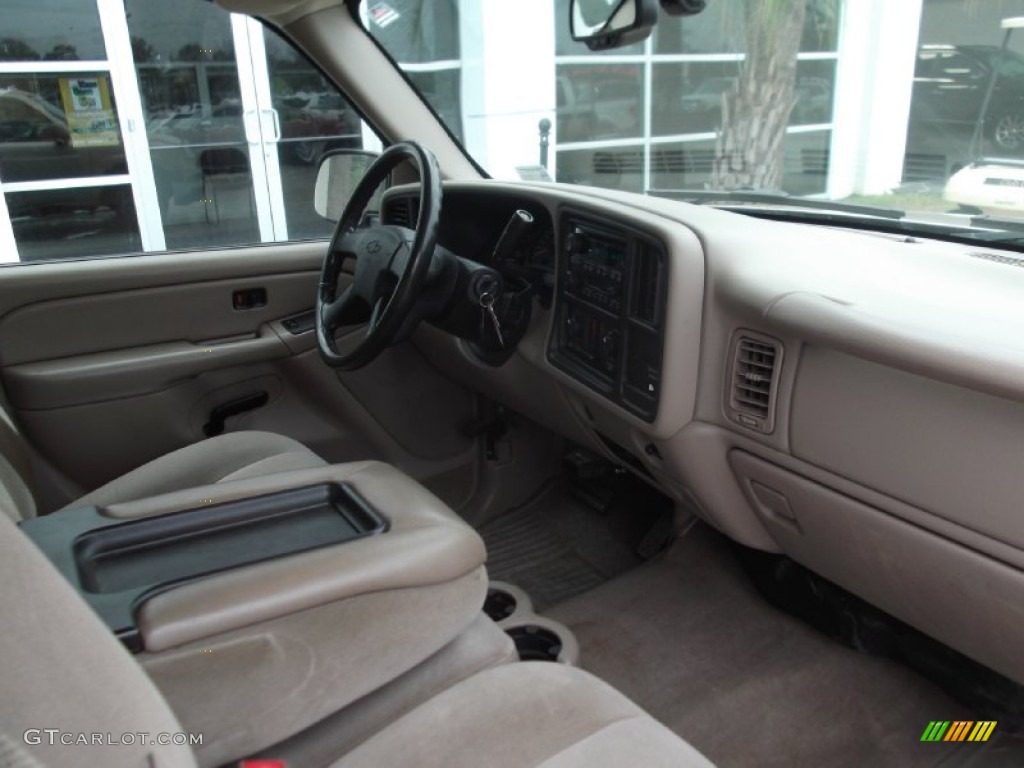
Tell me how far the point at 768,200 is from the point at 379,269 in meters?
0.92

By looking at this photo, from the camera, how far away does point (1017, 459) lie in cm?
112

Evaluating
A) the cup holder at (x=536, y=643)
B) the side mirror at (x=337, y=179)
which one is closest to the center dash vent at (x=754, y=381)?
the cup holder at (x=536, y=643)

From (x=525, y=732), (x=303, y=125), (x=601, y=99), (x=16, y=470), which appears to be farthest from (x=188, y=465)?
(x=601, y=99)

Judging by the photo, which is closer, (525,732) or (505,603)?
(525,732)

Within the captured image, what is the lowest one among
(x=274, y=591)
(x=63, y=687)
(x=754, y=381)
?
(x=274, y=591)

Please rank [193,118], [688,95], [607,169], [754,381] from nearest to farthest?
[754,381]
[607,169]
[193,118]
[688,95]

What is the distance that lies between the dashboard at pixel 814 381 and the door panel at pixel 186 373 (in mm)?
680

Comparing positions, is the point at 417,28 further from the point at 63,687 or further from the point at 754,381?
the point at 63,687

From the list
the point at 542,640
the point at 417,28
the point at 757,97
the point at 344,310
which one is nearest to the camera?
the point at 344,310

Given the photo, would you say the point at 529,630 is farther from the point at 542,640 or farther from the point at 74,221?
the point at 74,221

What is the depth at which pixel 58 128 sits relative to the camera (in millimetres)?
3545

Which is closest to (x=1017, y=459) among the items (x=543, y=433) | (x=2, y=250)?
(x=543, y=433)

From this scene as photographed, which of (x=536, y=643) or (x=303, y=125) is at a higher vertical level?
(x=303, y=125)

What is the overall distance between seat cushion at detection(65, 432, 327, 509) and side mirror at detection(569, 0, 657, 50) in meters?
1.10
